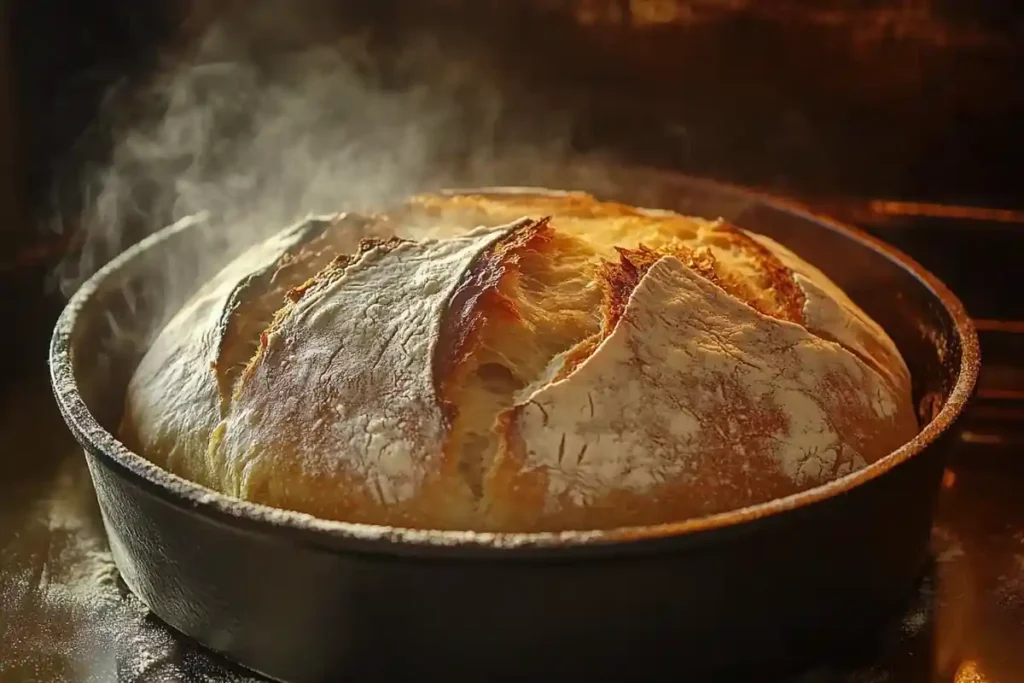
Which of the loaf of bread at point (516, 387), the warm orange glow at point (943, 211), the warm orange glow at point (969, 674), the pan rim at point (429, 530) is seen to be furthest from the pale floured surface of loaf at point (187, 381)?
the warm orange glow at point (943, 211)

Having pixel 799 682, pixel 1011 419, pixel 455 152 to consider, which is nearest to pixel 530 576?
pixel 799 682

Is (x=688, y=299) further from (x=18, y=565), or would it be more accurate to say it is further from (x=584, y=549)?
(x=18, y=565)

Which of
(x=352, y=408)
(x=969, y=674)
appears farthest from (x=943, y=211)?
(x=352, y=408)

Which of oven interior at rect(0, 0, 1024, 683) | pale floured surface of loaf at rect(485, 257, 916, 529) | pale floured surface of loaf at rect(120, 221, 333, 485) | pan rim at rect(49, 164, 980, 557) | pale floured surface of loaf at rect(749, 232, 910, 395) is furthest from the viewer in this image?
oven interior at rect(0, 0, 1024, 683)

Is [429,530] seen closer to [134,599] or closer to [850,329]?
[134,599]

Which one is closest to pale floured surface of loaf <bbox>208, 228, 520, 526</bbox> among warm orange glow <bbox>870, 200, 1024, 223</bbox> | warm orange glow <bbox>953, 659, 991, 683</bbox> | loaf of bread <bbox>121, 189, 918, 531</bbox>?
loaf of bread <bbox>121, 189, 918, 531</bbox>

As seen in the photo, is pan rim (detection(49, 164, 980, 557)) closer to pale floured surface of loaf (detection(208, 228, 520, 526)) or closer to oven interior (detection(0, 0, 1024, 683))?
pale floured surface of loaf (detection(208, 228, 520, 526))
